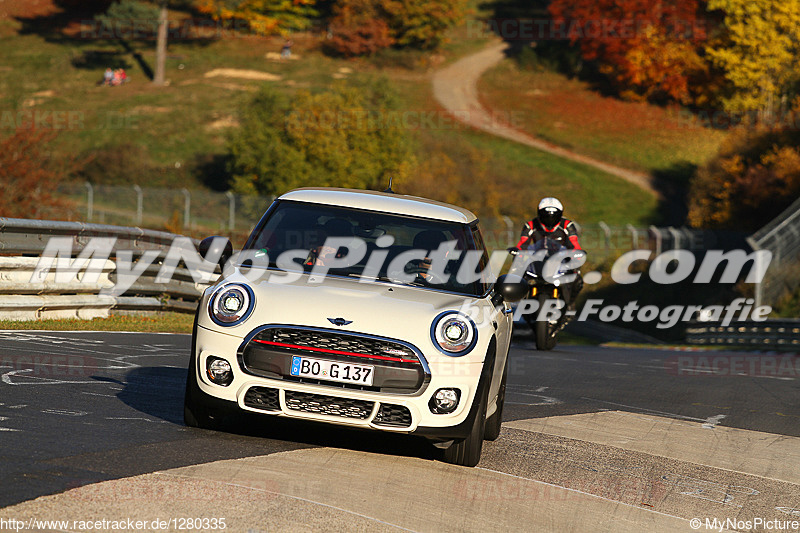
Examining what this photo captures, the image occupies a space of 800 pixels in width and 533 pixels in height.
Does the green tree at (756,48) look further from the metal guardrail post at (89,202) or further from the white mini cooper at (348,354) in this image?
the white mini cooper at (348,354)

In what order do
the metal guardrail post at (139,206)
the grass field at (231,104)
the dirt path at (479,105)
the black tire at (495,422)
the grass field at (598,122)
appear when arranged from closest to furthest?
the black tire at (495,422)
the metal guardrail post at (139,206)
the grass field at (231,104)
the dirt path at (479,105)
the grass field at (598,122)

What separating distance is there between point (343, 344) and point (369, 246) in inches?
53.9

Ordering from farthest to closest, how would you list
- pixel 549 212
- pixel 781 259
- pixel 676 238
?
pixel 676 238, pixel 781 259, pixel 549 212

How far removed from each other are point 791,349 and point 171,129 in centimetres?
5036

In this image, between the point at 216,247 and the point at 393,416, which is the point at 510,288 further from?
the point at 216,247

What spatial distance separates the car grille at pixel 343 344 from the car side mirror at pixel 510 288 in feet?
4.45

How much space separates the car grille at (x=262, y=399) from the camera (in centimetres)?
653

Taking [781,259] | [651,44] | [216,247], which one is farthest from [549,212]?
[651,44]

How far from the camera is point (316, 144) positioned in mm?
52125

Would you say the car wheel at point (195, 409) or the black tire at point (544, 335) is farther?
the black tire at point (544, 335)

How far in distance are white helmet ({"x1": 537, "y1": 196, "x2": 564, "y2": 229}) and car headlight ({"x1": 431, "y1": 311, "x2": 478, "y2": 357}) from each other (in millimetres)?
9762

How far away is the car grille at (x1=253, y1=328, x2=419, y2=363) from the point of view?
21.2ft

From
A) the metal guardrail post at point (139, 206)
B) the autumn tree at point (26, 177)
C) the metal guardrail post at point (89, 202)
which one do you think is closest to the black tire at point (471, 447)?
the autumn tree at point (26, 177)

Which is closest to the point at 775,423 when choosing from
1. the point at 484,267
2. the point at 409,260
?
the point at 484,267
